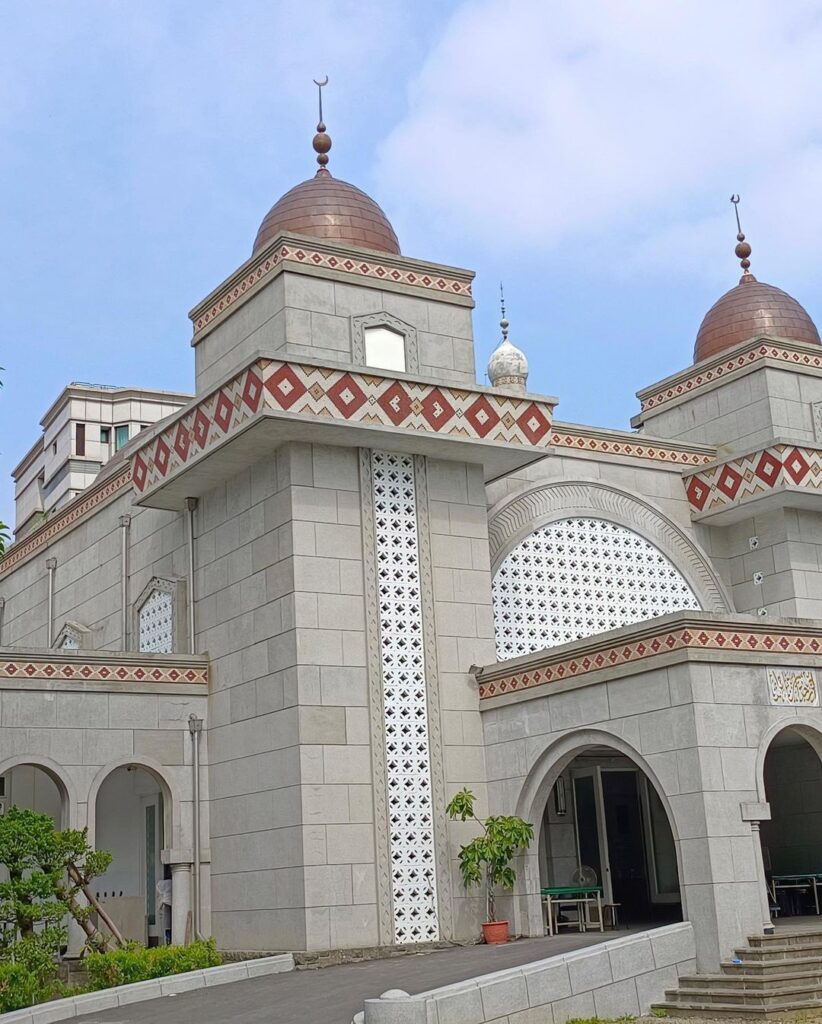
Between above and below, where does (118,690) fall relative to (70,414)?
below

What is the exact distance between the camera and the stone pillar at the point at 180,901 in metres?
13.1

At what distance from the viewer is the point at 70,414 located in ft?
130

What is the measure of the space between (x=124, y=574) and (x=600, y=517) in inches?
235

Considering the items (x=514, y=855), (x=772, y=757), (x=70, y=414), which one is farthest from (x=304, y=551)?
(x=70, y=414)

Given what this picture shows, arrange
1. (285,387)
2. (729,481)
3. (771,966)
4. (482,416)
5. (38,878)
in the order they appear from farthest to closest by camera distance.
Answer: (729,481) < (482,416) < (285,387) < (38,878) < (771,966)

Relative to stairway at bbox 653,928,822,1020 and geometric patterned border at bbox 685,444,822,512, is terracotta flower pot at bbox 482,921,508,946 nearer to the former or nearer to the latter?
stairway at bbox 653,928,822,1020

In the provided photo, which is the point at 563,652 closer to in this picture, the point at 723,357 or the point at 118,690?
the point at 118,690

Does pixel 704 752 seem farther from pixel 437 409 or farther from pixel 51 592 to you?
pixel 51 592

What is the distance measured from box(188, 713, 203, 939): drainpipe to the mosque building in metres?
0.03

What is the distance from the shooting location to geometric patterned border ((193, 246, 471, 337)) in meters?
13.7

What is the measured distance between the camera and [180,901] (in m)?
13.2

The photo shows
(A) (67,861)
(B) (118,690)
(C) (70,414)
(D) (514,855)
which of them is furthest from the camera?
(C) (70,414)

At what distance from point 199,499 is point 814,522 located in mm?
7723

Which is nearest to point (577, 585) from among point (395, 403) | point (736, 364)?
point (395, 403)
